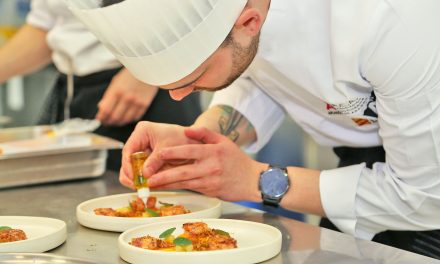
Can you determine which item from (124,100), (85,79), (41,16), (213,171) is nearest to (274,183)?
(213,171)

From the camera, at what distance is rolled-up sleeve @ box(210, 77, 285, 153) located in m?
2.02

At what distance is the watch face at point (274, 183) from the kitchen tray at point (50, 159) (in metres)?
0.55

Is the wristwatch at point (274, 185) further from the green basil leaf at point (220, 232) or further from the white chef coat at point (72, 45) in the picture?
the white chef coat at point (72, 45)

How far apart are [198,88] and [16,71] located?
1.54 metres

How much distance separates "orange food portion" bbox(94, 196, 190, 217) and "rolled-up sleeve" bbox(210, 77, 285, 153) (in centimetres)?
41

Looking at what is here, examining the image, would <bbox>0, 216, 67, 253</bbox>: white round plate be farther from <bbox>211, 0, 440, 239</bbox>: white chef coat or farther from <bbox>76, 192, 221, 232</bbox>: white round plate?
<bbox>211, 0, 440, 239</bbox>: white chef coat

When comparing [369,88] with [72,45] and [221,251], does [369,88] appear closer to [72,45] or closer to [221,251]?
[221,251]

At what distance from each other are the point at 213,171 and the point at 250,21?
1.20 ft

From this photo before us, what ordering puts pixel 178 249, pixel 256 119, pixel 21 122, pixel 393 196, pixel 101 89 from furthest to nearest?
1. pixel 21 122
2. pixel 101 89
3. pixel 256 119
4. pixel 393 196
5. pixel 178 249

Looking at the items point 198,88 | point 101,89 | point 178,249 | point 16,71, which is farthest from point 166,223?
point 16,71

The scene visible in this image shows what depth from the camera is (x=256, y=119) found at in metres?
2.03

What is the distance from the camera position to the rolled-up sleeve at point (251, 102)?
2.02 metres

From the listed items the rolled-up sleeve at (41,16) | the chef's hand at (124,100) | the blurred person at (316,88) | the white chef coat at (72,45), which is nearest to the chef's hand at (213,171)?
the blurred person at (316,88)

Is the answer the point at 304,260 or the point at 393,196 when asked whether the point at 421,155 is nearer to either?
the point at 393,196
